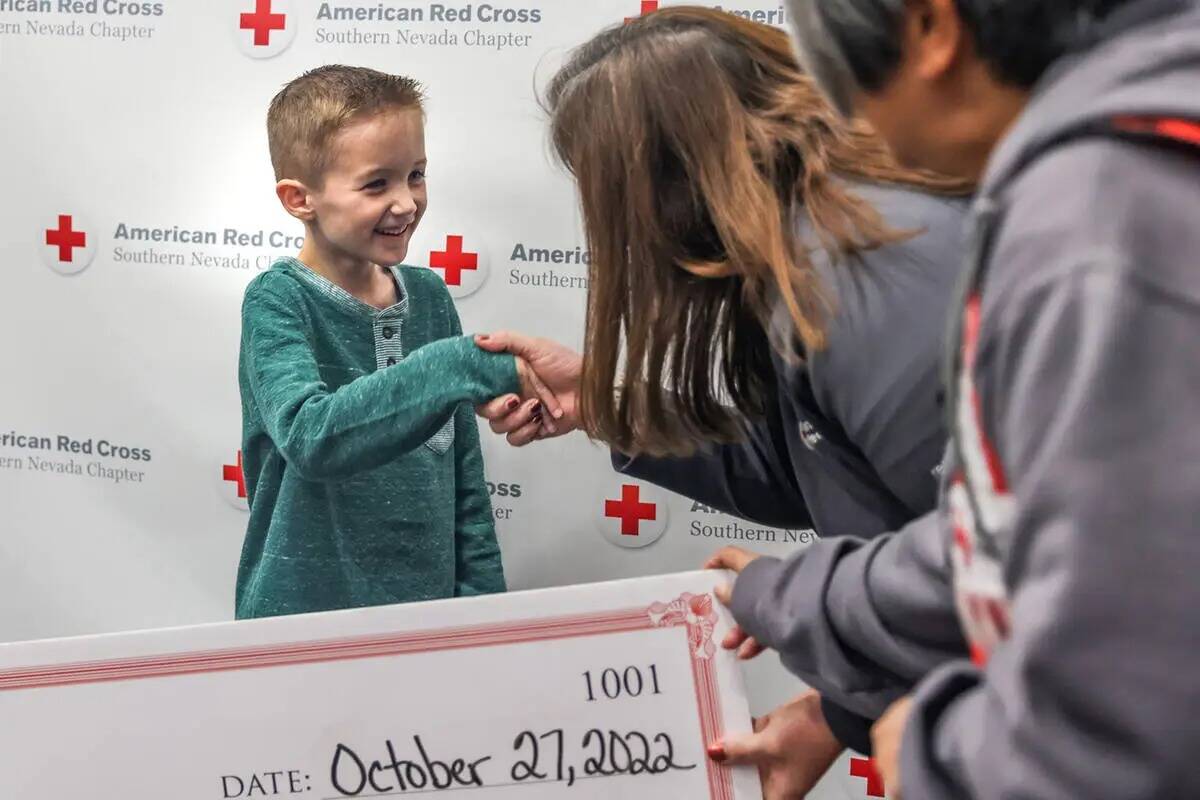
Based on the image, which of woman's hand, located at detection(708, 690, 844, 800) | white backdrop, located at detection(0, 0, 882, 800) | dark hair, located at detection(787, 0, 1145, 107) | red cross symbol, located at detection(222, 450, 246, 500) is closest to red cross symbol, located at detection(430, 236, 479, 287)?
white backdrop, located at detection(0, 0, 882, 800)

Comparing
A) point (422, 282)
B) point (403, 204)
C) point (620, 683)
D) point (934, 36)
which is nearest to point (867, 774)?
point (620, 683)

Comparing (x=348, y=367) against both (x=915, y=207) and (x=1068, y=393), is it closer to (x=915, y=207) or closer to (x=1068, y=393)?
(x=915, y=207)

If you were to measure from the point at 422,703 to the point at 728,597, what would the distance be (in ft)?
1.09

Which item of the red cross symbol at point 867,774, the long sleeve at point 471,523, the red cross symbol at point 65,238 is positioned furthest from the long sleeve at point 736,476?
the red cross symbol at point 65,238

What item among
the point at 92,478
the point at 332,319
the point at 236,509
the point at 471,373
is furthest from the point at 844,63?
the point at 92,478

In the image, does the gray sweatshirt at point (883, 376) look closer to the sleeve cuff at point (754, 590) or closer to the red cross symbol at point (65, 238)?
the sleeve cuff at point (754, 590)

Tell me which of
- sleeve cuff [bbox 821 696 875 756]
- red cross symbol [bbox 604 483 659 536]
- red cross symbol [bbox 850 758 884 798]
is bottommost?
red cross symbol [bbox 850 758 884 798]

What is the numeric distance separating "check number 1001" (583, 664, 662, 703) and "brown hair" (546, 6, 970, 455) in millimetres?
255

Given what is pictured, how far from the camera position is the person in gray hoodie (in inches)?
16.5

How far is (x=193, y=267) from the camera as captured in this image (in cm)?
204

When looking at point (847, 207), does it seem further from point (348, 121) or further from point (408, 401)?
point (348, 121)

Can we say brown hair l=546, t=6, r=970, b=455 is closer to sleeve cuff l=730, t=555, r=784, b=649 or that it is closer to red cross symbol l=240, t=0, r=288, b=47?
sleeve cuff l=730, t=555, r=784, b=649

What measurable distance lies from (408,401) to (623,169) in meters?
0.50

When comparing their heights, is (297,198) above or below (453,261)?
above
